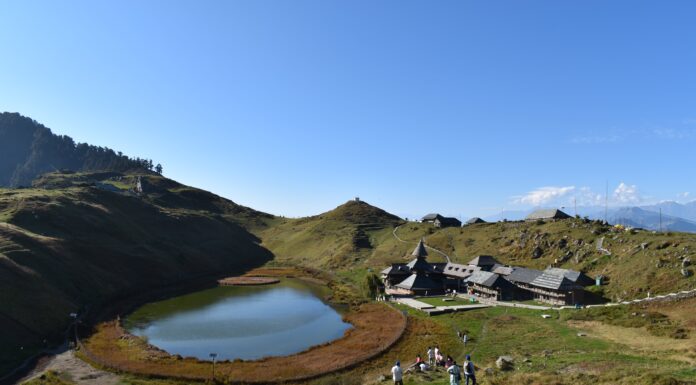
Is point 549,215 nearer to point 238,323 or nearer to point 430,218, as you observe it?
point 430,218

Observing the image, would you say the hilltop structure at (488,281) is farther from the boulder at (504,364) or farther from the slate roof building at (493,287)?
the boulder at (504,364)

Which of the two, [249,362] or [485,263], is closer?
[249,362]

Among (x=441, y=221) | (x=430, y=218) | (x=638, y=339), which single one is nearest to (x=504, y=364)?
(x=638, y=339)

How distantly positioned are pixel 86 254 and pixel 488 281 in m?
88.6

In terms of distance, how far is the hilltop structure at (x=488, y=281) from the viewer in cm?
7350

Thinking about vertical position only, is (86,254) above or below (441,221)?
below

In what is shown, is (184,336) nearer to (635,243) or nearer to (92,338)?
(92,338)

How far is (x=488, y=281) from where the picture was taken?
82688 mm

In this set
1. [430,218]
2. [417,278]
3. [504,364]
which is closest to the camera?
[504,364]

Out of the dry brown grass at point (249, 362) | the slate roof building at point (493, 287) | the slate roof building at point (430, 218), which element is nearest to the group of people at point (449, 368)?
the dry brown grass at point (249, 362)

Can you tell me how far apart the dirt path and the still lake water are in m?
9.40

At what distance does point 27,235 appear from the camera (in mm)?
89750

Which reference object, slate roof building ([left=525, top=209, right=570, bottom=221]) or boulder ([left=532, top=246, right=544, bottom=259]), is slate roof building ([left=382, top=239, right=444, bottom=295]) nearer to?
boulder ([left=532, top=246, right=544, bottom=259])

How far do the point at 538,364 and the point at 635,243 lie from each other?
196 feet
